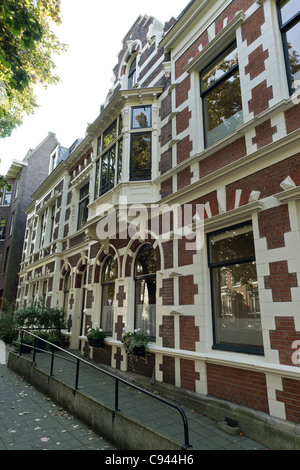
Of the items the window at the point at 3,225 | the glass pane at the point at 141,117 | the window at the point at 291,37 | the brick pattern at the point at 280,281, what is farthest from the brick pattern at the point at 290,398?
the window at the point at 3,225

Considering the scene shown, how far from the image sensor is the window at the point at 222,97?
21.4ft

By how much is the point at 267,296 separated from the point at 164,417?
9.21 feet

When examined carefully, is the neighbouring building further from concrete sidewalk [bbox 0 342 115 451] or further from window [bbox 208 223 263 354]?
concrete sidewalk [bbox 0 342 115 451]

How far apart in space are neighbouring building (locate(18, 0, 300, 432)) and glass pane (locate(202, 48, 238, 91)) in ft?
0.10

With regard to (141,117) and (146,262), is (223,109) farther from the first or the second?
(146,262)

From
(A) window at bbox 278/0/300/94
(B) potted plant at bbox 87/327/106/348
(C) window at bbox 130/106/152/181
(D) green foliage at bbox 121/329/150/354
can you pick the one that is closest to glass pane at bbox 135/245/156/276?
(D) green foliage at bbox 121/329/150/354

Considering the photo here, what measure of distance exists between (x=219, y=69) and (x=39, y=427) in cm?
850

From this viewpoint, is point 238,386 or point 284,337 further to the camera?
point 238,386

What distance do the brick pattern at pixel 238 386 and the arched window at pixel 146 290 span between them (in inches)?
94.5

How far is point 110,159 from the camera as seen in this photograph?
10.3m

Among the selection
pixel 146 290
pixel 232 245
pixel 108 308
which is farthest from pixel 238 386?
pixel 108 308

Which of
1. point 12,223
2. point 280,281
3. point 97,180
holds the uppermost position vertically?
point 12,223

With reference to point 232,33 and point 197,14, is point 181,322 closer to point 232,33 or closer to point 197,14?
point 232,33
